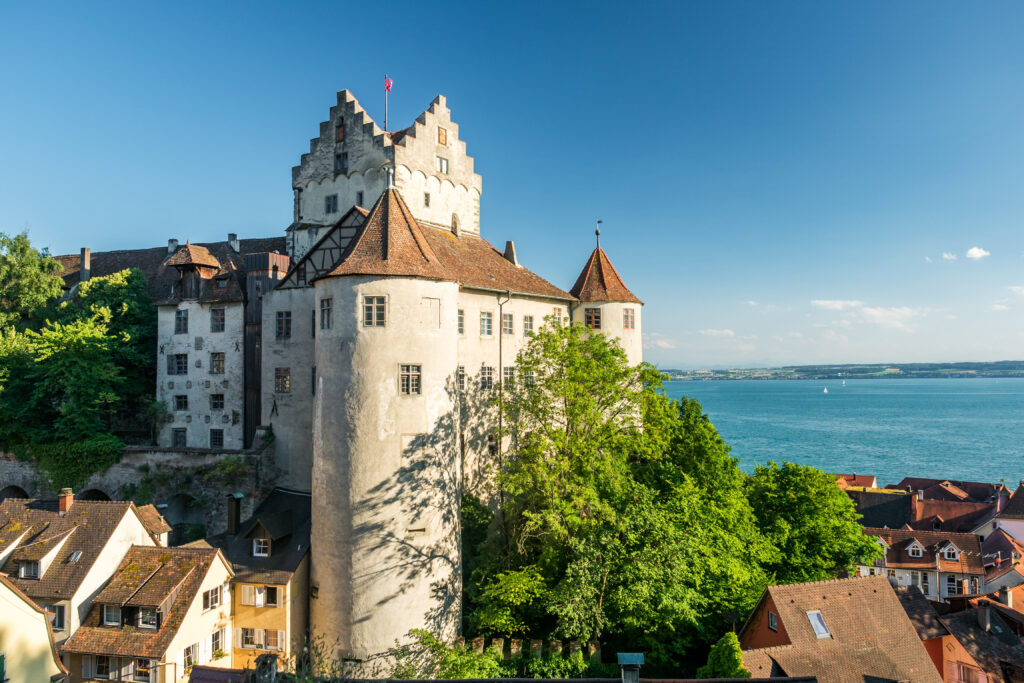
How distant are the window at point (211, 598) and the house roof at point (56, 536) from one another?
15.8 feet

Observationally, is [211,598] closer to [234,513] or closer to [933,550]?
[234,513]

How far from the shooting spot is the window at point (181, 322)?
34875 mm

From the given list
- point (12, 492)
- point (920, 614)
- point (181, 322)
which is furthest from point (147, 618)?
point (920, 614)

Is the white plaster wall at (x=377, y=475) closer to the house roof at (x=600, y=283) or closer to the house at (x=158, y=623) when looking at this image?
the house at (x=158, y=623)

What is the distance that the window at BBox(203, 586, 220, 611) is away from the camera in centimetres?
2458

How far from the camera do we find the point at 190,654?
2397 centimetres

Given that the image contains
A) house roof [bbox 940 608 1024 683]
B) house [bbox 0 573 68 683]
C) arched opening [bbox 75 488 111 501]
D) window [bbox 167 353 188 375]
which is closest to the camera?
house [bbox 0 573 68 683]

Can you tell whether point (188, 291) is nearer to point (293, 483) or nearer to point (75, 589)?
point (293, 483)

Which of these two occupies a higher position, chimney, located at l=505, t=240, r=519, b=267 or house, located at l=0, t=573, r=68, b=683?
chimney, located at l=505, t=240, r=519, b=267

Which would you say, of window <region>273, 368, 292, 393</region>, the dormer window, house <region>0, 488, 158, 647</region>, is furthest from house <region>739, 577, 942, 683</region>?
house <region>0, 488, 158, 647</region>

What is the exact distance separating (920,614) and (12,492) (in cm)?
A: 4650

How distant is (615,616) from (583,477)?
17.9 feet

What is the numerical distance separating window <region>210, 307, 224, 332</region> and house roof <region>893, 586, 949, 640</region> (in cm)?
3568

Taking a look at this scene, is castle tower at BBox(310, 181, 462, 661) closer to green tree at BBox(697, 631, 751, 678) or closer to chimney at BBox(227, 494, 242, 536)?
chimney at BBox(227, 494, 242, 536)
